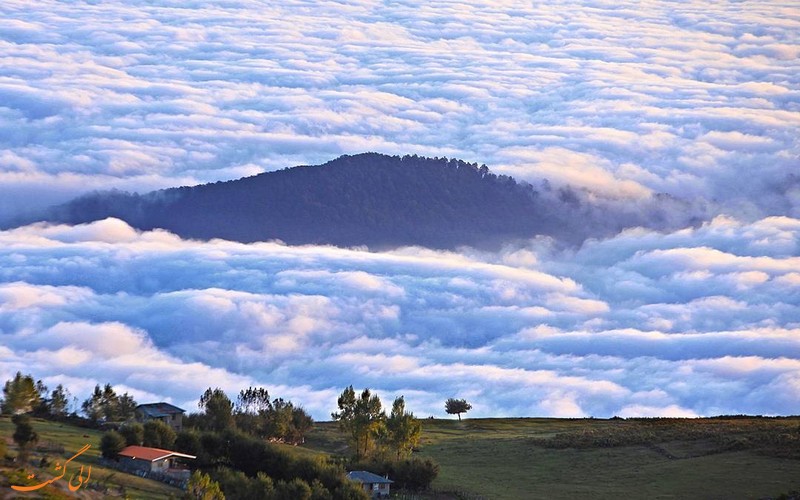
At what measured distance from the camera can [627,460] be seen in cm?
14750

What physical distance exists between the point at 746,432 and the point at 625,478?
22.1m

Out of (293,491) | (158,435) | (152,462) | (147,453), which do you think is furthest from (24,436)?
(158,435)

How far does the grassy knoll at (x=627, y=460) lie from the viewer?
5148 inches

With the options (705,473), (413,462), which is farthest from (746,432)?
(413,462)

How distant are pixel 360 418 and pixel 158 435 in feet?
83.2

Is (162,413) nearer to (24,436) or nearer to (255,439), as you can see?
(255,439)

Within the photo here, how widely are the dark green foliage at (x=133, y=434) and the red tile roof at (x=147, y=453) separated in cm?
212

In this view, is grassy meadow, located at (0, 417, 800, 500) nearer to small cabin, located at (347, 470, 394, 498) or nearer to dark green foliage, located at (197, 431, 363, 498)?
dark green foliage, located at (197, 431, 363, 498)

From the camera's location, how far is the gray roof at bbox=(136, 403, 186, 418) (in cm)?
16438

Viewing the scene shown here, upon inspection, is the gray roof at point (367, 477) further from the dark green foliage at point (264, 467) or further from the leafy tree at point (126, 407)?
the leafy tree at point (126, 407)

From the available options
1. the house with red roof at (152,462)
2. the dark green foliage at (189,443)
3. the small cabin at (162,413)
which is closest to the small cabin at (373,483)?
the house with red roof at (152,462)

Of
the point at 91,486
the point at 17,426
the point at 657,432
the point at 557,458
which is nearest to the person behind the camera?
the point at 91,486

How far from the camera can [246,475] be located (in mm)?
136750

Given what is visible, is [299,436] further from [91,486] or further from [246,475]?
[91,486]
